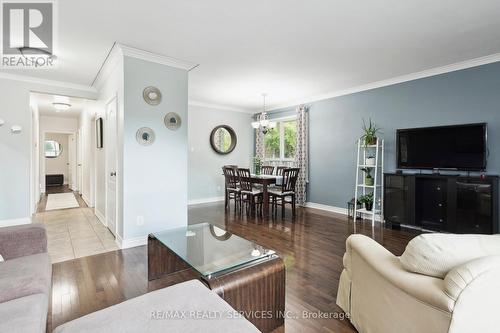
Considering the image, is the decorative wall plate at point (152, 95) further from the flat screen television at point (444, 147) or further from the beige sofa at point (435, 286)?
the flat screen television at point (444, 147)

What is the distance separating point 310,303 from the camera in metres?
2.05

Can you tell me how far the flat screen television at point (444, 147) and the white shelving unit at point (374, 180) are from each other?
37 cm

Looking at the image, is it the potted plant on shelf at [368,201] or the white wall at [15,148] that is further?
the potted plant on shelf at [368,201]

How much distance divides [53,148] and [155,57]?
9.67 meters

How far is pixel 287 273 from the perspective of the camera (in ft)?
8.45

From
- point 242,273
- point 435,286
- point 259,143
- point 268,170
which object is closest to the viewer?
point 435,286

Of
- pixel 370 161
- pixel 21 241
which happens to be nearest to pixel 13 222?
pixel 21 241

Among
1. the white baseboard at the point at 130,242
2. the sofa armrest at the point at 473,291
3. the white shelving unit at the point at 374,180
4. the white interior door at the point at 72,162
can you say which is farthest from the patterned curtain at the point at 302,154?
the white interior door at the point at 72,162

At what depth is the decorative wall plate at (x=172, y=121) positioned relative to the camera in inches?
142

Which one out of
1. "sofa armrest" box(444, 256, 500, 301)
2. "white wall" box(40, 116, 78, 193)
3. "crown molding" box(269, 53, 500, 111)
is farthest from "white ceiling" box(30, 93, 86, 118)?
"sofa armrest" box(444, 256, 500, 301)

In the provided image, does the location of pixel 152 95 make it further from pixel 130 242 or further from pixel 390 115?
pixel 390 115

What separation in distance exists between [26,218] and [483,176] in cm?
706

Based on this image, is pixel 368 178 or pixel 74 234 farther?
pixel 368 178

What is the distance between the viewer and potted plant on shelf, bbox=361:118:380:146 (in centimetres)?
452
